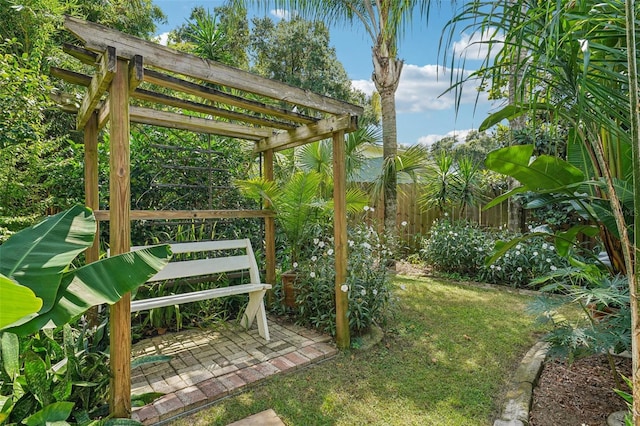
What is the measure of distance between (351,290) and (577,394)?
71.5 inches

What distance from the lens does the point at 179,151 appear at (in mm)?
4086

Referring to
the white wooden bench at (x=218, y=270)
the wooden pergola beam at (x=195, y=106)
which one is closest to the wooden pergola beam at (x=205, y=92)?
the wooden pergola beam at (x=195, y=106)

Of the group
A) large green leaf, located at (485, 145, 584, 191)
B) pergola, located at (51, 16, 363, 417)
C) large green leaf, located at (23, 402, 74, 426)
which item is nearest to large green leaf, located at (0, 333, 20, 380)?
large green leaf, located at (23, 402, 74, 426)

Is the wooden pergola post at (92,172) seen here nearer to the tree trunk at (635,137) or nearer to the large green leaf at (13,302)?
the large green leaf at (13,302)

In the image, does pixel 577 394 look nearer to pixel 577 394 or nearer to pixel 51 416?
pixel 577 394

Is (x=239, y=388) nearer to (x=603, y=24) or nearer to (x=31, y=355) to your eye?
(x=31, y=355)

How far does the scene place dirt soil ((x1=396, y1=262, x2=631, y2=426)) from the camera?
2.03 m

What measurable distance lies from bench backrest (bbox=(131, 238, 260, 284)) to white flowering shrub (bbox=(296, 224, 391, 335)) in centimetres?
56

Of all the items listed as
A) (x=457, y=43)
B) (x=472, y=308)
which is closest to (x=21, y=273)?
(x=457, y=43)

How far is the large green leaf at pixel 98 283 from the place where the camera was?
1.45 meters

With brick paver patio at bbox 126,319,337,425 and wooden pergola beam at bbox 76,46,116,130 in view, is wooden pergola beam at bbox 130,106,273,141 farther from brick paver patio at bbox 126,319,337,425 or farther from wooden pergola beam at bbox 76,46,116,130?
brick paver patio at bbox 126,319,337,425

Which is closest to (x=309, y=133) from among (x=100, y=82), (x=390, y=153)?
(x=100, y=82)

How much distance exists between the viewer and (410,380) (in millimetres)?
2545

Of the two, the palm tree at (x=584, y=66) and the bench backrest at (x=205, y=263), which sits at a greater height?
the palm tree at (x=584, y=66)
